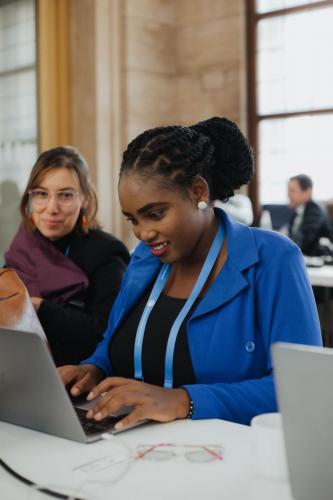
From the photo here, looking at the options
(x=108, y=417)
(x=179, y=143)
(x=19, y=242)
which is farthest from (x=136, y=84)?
(x=108, y=417)

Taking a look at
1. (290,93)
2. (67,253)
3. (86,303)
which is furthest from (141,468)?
(290,93)

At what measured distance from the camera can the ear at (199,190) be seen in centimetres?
174

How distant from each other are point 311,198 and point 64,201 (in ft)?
14.2

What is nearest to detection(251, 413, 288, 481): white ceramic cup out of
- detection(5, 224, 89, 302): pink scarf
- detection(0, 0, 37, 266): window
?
detection(5, 224, 89, 302): pink scarf

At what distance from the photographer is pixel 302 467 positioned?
35.8 inches

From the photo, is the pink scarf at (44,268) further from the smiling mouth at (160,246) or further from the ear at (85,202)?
the smiling mouth at (160,246)

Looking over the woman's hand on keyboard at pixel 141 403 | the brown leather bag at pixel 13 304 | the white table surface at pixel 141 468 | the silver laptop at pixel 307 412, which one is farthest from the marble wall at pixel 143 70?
the silver laptop at pixel 307 412

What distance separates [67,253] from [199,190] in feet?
3.04

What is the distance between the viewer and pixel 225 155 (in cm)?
185

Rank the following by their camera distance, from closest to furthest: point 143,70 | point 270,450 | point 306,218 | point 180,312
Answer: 1. point 270,450
2. point 180,312
3. point 306,218
4. point 143,70

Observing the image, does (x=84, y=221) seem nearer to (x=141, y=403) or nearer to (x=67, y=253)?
(x=67, y=253)

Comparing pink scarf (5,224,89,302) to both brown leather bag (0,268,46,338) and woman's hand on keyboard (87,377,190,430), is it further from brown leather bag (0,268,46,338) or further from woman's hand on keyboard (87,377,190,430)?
woman's hand on keyboard (87,377,190,430)

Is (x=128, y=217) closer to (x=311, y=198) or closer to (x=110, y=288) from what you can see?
(x=110, y=288)

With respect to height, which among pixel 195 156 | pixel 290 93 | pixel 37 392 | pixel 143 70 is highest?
pixel 143 70
